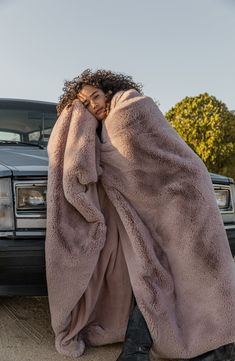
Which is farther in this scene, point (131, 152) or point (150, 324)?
point (131, 152)

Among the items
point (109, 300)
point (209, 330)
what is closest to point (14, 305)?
point (109, 300)

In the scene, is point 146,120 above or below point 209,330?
above

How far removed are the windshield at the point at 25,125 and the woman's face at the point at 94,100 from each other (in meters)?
1.23

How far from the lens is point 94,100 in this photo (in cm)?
293

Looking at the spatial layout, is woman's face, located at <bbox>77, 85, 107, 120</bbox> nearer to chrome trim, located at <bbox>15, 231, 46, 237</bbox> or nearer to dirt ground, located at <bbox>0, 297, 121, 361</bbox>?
chrome trim, located at <bbox>15, 231, 46, 237</bbox>

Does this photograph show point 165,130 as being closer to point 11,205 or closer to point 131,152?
point 131,152

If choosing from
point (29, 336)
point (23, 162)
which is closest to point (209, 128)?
point (23, 162)

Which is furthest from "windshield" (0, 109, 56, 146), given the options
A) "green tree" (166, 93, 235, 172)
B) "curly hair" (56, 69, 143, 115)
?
"green tree" (166, 93, 235, 172)

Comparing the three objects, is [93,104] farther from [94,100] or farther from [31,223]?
[31,223]

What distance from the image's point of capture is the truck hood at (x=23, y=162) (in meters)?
2.72

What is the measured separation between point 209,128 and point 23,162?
7948mm

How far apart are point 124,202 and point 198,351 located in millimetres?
842

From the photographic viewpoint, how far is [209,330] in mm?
2422

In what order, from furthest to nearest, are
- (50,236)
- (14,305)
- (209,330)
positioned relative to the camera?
(14,305) → (50,236) → (209,330)
